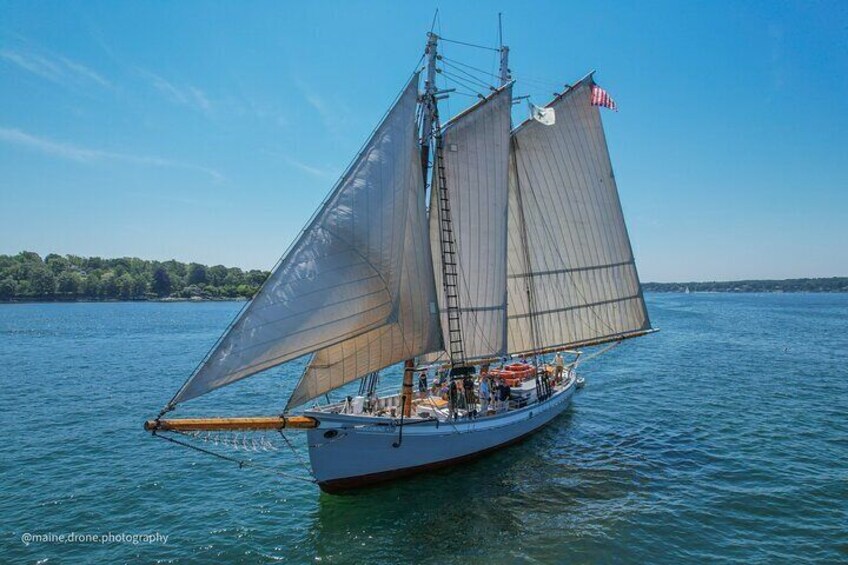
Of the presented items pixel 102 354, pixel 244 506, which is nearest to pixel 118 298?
pixel 102 354

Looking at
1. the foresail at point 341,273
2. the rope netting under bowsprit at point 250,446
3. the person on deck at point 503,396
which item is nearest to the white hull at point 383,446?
the person on deck at point 503,396

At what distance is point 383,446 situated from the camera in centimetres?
1833

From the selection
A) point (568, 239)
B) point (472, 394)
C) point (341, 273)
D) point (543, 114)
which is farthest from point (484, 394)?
point (543, 114)

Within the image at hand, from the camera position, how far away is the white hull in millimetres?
17438

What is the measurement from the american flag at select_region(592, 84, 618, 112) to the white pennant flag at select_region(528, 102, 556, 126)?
360 centimetres

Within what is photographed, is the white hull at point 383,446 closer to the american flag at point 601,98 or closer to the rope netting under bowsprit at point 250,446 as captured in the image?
the rope netting under bowsprit at point 250,446

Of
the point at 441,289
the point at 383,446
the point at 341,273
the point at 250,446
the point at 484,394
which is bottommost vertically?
the point at 250,446

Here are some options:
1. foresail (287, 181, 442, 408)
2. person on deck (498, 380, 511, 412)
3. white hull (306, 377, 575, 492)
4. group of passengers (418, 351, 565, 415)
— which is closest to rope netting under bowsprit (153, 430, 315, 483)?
white hull (306, 377, 575, 492)

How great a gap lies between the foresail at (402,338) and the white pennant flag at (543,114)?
931 centimetres

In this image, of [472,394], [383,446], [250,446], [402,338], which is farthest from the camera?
[250,446]

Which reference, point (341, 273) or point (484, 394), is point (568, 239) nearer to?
point (484, 394)

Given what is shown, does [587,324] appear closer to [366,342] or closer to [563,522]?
[563,522]

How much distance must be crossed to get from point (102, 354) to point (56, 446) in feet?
116

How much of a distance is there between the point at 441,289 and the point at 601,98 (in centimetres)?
1428
